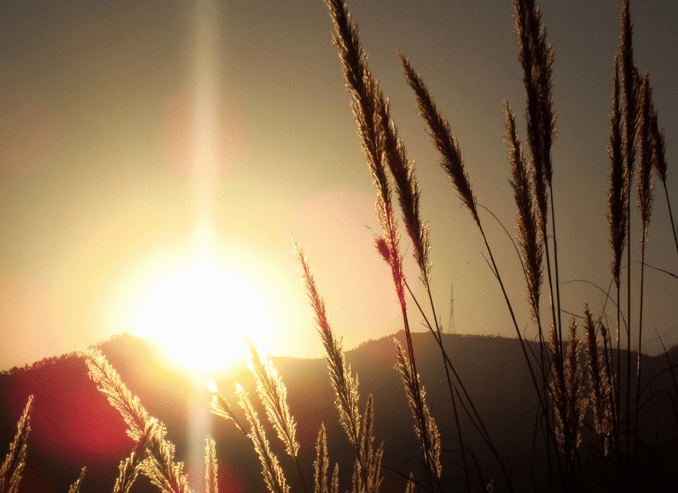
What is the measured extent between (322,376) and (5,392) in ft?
90.8

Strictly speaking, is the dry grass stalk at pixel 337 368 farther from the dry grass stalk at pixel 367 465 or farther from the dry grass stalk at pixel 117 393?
the dry grass stalk at pixel 117 393

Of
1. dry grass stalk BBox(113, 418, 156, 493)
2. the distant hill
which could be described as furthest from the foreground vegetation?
the distant hill

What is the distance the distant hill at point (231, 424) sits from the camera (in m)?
27.7

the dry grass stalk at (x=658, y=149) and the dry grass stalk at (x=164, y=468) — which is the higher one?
the dry grass stalk at (x=658, y=149)

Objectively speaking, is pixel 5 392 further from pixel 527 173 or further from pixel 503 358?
pixel 503 358

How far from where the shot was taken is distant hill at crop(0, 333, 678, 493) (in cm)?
2766

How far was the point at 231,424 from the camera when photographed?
90.4 feet

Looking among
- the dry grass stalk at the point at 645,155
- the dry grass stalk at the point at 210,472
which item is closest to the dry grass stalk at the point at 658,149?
the dry grass stalk at the point at 645,155

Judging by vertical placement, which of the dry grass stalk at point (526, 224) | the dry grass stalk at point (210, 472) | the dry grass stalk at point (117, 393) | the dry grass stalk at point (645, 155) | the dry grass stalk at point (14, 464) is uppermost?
the dry grass stalk at point (645, 155)

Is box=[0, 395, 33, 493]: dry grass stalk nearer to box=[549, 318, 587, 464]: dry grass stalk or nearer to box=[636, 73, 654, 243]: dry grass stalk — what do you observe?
box=[549, 318, 587, 464]: dry grass stalk

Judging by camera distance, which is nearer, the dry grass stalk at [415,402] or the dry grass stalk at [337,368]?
the dry grass stalk at [337,368]

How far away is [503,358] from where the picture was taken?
156ft

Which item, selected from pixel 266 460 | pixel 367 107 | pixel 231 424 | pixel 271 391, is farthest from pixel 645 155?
pixel 231 424

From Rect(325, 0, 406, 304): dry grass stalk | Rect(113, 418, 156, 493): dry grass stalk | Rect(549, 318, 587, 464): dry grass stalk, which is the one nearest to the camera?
Rect(113, 418, 156, 493): dry grass stalk
